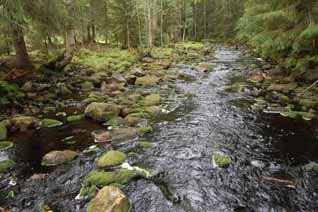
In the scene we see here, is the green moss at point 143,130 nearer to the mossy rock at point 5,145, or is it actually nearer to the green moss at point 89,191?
the green moss at point 89,191

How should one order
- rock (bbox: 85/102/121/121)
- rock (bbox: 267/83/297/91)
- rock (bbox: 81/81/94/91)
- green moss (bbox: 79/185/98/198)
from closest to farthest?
green moss (bbox: 79/185/98/198) → rock (bbox: 85/102/121/121) → rock (bbox: 267/83/297/91) → rock (bbox: 81/81/94/91)

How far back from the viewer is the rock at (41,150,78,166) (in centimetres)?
702

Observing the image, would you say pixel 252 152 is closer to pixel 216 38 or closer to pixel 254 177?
pixel 254 177

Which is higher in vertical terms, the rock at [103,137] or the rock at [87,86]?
the rock at [87,86]

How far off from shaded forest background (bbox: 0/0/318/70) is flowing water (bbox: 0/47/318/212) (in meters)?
4.38

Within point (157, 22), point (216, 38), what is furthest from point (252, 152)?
point (216, 38)

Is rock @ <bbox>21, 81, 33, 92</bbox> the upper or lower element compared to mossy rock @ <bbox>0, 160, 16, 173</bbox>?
upper

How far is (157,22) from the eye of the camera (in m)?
37.2

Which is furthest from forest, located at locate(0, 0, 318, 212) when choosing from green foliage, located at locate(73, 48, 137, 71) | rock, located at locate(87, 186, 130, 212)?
green foliage, located at locate(73, 48, 137, 71)

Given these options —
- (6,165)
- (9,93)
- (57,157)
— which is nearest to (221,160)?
(57,157)

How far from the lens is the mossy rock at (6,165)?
6762 mm

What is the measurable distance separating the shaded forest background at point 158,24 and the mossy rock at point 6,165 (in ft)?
18.9

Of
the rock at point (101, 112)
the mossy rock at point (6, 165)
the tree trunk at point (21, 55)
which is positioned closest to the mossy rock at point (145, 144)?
the rock at point (101, 112)

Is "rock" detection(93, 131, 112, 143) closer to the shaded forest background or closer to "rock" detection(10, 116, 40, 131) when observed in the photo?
"rock" detection(10, 116, 40, 131)
